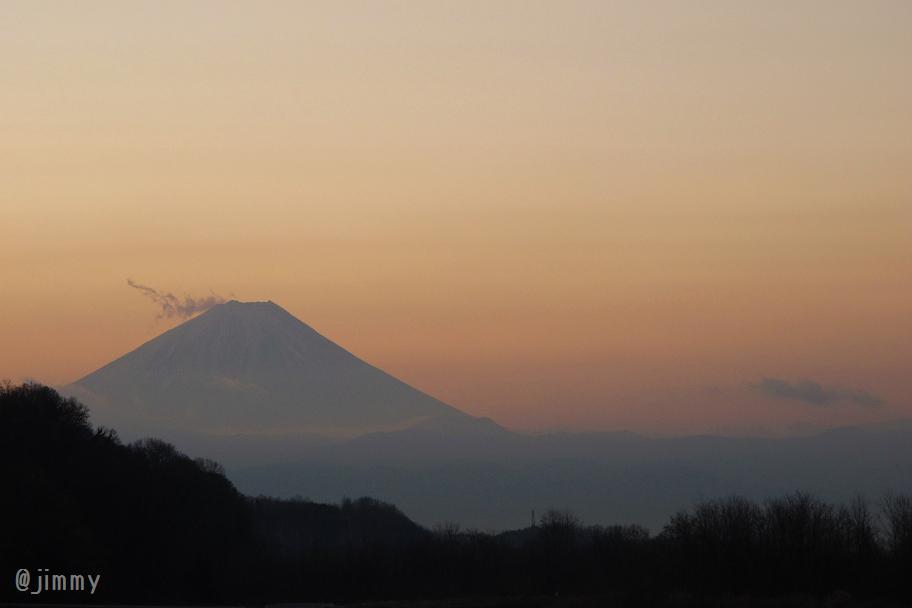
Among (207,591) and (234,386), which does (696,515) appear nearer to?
(207,591)

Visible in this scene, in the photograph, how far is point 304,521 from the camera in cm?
11312

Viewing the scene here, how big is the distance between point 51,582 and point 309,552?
3816 cm

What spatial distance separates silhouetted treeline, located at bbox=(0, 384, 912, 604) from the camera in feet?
150

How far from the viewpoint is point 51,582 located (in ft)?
141

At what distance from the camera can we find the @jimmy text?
4116 centimetres

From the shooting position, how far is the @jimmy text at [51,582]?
4116cm

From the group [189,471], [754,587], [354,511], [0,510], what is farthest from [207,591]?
[354,511]

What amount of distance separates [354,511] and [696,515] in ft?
241

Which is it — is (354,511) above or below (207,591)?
above

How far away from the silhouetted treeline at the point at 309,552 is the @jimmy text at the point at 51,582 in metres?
0.28

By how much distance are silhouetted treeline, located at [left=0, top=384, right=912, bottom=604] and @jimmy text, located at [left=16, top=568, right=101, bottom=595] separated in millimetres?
→ 283

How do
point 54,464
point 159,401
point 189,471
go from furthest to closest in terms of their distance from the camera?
point 159,401 < point 189,471 < point 54,464

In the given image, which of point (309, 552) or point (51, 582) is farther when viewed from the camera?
point (309, 552)

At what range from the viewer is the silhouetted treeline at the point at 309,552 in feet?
150
